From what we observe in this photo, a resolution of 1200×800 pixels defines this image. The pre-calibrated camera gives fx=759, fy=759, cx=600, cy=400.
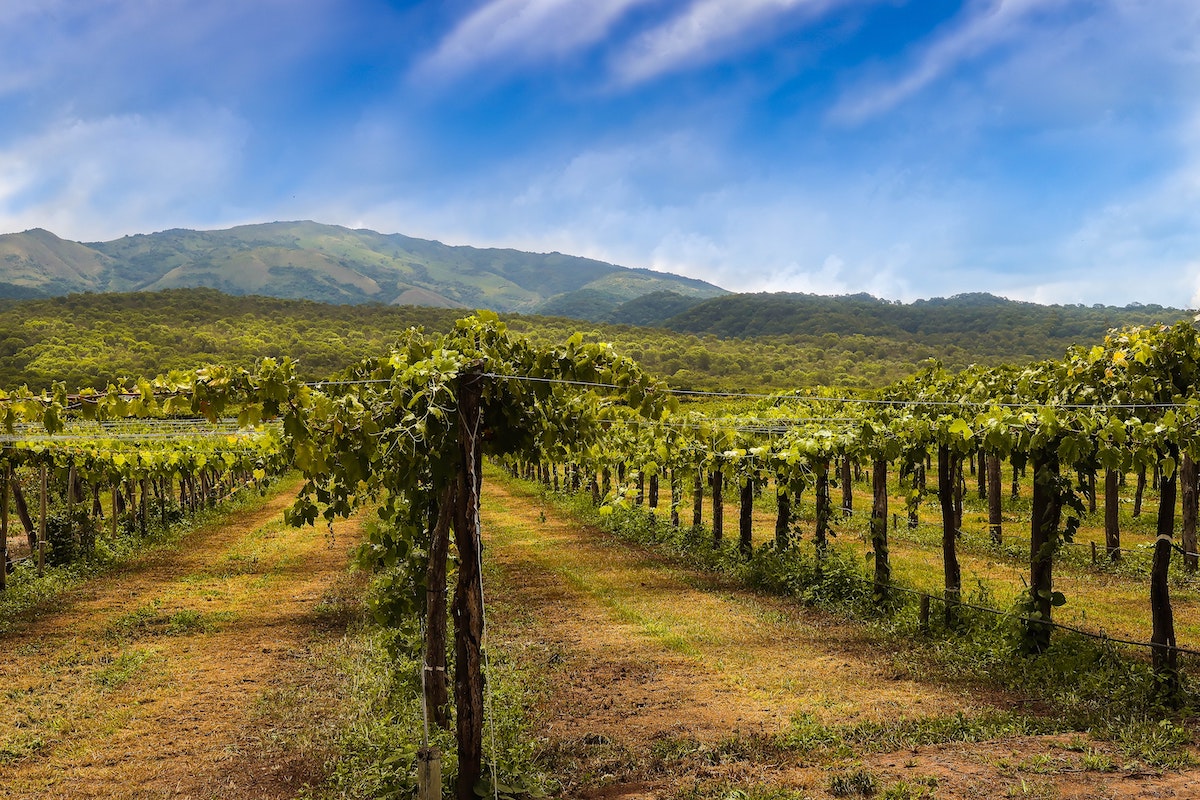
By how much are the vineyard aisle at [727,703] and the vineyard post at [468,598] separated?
37.4 inches

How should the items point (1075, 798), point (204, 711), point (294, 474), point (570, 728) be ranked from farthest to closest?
1. point (294, 474)
2. point (204, 711)
3. point (570, 728)
4. point (1075, 798)

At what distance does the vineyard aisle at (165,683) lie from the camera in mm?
6473

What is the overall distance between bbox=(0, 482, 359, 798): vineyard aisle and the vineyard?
189 cm

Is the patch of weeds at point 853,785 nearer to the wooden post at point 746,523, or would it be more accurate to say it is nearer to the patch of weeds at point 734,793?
the patch of weeds at point 734,793

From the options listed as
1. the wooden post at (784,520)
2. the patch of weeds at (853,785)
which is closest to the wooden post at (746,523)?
the wooden post at (784,520)

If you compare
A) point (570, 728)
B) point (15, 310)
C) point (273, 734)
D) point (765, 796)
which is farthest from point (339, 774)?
point (15, 310)

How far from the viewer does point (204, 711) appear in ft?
26.5

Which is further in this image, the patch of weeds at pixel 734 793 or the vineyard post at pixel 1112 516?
the vineyard post at pixel 1112 516

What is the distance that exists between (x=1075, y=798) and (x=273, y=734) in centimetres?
673

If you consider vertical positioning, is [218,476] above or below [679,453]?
below

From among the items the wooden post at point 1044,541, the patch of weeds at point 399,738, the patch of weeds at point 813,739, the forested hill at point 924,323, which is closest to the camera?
the patch of weeds at point 399,738

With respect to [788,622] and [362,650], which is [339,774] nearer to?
[362,650]

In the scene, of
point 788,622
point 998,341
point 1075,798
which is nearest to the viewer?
point 1075,798

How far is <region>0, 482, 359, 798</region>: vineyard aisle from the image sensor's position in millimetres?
6473
